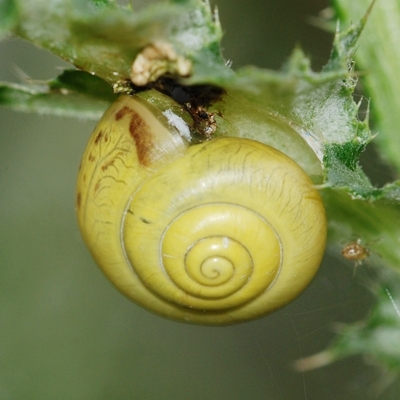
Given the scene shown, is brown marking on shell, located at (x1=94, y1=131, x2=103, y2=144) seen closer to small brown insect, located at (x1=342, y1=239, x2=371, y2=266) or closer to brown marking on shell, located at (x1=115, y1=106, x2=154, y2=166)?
brown marking on shell, located at (x1=115, y1=106, x2=154, y2=166)

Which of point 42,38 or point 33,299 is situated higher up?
point 42,38

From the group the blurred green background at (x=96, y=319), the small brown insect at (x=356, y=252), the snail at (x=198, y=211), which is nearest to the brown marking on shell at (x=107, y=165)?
the snail at (x=198, y=211)

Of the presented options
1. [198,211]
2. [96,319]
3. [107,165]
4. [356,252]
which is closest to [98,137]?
[107,165]

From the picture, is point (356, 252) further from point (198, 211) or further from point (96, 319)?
point (96, 319)

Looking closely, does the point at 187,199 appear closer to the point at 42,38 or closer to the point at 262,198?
the point at 262,198

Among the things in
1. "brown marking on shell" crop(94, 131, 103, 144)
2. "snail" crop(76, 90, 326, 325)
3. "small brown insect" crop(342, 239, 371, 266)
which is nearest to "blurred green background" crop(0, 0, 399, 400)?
"small brown insect" crop(342, 239, 371, 266)

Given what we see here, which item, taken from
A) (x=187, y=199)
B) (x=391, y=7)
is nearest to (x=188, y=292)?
(x=187, y=199)
